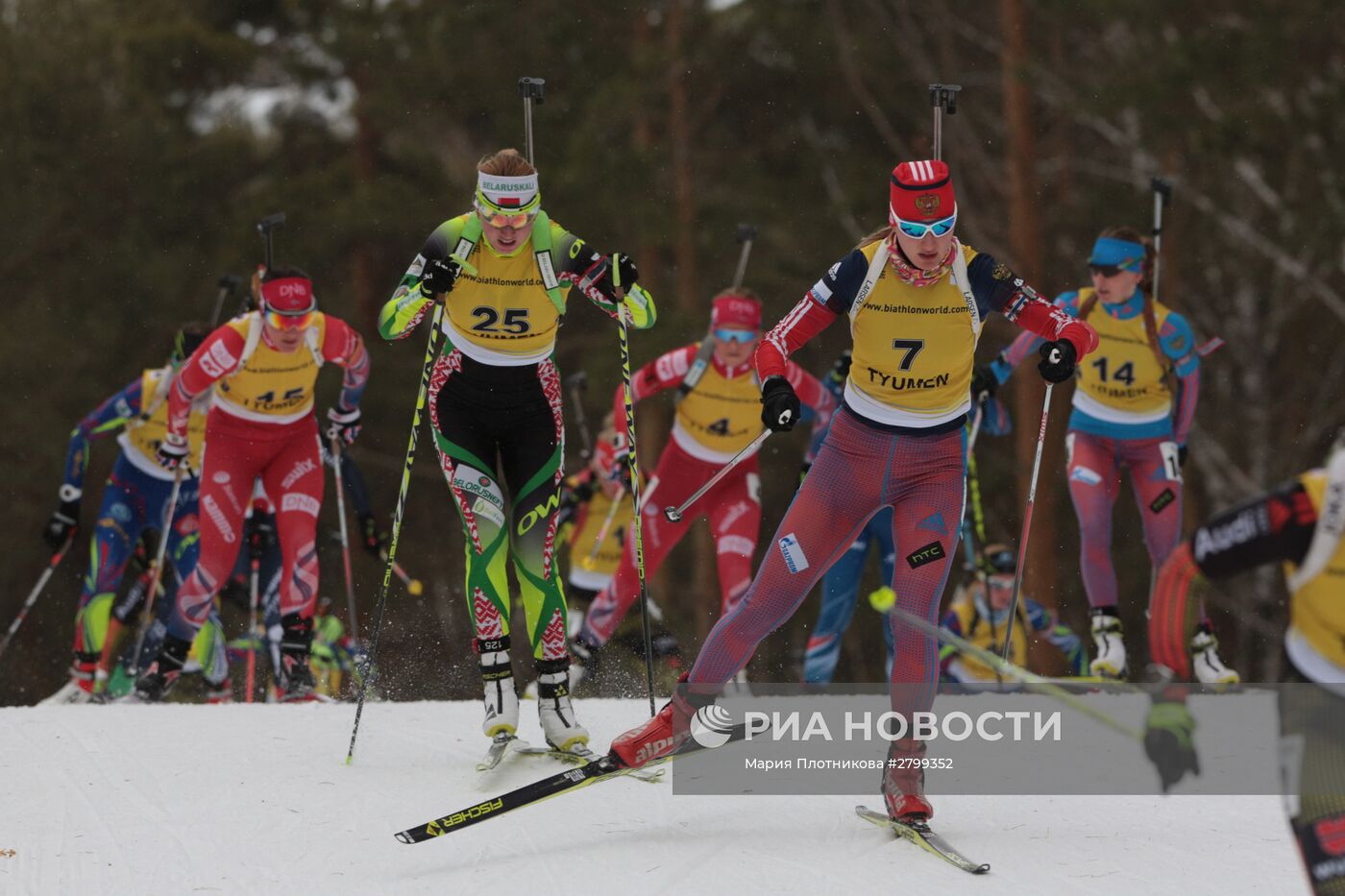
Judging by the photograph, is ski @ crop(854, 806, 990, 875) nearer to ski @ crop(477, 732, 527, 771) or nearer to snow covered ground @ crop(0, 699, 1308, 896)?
snow covered ground @ crop(0, 699, 1308, 896)

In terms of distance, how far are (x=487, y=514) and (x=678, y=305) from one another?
13106 millimetres

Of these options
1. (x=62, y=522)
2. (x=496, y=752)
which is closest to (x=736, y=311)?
(x=496, y=752)

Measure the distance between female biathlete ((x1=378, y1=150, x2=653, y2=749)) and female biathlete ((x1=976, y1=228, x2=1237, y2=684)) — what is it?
2.39 meters

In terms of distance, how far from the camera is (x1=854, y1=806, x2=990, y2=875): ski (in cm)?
478

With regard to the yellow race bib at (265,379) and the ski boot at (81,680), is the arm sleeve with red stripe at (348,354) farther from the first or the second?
the ski boot at (81,680)

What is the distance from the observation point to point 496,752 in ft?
19.8

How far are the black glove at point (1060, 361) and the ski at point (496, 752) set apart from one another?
7.93ft

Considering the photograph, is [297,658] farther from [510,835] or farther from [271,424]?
[510,835]

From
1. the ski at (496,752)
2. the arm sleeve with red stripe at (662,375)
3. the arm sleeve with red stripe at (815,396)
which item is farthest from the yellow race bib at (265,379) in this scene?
the ski at (496,752)

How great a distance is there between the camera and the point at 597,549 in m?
10.6

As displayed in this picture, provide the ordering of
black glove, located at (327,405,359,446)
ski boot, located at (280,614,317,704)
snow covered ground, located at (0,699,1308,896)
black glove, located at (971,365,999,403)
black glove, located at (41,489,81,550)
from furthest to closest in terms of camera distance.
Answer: black glove, located at (41,489,81,550) → ski boot, located at (280,614,317,704) → black glove, located at (327,405,359,446) → black glove, located at (971,365,999,403) → snow covered ground, located at (0,699,1308,896)

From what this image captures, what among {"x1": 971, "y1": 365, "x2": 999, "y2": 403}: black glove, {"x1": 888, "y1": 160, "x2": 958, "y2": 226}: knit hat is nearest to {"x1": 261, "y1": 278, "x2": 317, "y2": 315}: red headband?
A: {"x1": 971, "y1": 365, "x2": 999, "y2": 403}: black glove

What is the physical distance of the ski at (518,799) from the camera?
504 centimetres

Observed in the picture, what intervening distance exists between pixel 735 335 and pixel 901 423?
3566 mm
